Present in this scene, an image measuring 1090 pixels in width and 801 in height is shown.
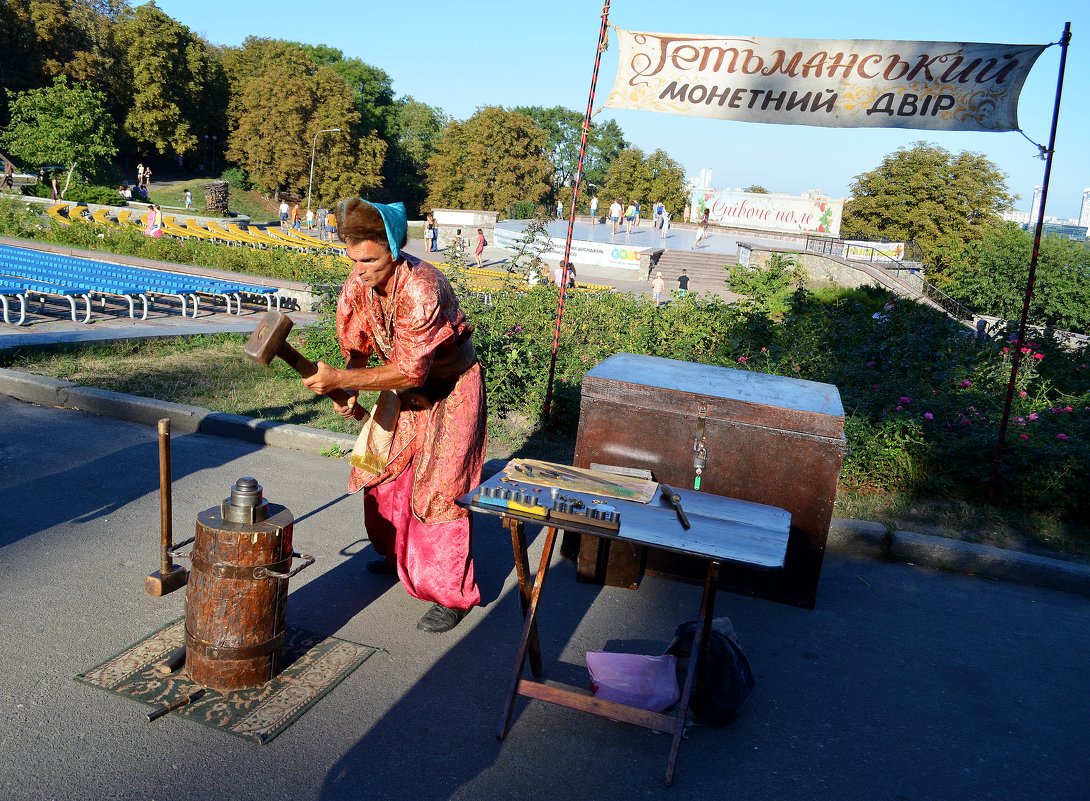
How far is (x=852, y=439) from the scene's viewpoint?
248 inches

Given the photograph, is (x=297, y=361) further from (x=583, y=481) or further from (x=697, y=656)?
(x=697, y=656)

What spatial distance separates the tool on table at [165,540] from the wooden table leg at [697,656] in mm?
2161

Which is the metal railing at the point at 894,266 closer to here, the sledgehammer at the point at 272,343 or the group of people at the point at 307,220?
the group of people at the point at 307,220

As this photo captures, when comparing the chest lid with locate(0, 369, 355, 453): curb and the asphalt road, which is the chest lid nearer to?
the asphalt road

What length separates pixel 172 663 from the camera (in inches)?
135

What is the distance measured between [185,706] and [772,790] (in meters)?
2.15

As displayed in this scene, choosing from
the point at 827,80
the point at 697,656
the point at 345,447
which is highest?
the point at 827,80

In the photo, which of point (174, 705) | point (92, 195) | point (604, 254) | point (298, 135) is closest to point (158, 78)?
point (298, 135)

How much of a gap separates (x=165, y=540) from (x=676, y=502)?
2.13m

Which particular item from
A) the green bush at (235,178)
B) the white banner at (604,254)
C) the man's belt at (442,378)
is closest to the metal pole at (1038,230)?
the man's belt at (442,378)

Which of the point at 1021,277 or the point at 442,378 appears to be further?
the point at 1021,277

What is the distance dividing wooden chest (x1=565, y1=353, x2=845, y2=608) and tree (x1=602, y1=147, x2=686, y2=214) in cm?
6432

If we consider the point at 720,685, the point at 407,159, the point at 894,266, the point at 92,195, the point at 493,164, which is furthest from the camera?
the point at 407,159

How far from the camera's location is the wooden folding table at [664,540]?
2.91m
